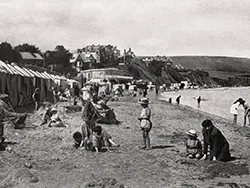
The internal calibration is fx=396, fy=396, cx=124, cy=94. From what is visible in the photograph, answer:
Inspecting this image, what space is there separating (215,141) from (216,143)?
67 mm

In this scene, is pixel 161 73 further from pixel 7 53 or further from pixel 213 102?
pixel 213 102

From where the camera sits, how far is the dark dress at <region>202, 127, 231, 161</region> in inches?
367

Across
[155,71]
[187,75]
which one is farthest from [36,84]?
[187,75]

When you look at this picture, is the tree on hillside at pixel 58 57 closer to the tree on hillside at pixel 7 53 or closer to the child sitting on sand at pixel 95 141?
the tree on hillside at pixel 7 53

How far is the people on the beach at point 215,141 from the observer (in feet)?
30.6

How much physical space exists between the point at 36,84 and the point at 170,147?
688 inches

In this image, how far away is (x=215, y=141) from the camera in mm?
9297

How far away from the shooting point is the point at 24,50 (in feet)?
344

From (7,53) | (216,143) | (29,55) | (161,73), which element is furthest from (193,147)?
(161,73)

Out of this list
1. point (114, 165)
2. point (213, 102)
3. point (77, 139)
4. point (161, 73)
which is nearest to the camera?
point (114, 165)

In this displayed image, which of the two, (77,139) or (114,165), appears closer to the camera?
(114,165)

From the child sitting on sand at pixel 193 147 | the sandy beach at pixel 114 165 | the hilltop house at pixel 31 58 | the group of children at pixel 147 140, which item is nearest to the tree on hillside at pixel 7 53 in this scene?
the hilltop house at pixel 31 58

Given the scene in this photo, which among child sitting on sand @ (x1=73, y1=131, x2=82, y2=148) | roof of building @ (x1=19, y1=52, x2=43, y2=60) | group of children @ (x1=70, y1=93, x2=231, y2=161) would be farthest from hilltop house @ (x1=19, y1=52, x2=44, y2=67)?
group of children @ (x1=70, y1=93, x2=231, y2=161)

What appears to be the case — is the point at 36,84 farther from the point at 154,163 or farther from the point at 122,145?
the point at 154,163
